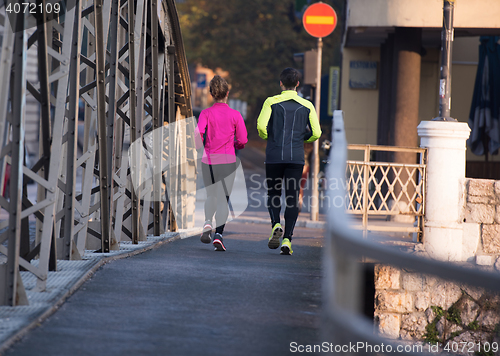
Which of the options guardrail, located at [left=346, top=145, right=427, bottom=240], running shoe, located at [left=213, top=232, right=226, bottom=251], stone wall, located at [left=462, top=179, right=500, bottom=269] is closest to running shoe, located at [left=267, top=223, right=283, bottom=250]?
running shoe, located at [left=213, top=232, right=226, bottom=251]

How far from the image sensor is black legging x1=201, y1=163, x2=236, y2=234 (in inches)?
284

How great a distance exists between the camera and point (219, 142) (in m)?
7.16

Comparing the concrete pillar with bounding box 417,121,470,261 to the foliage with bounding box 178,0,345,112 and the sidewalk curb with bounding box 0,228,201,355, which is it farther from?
the foliage with bounding box 178,0,345,112

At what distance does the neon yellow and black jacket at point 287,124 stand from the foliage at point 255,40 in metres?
27.4

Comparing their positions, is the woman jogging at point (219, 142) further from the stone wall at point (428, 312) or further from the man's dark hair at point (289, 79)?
the stone wall at point (428, 312)

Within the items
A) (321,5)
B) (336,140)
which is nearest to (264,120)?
(336,140)

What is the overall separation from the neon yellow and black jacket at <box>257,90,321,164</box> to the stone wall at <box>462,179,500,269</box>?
2.74m

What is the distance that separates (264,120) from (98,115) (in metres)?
1.67

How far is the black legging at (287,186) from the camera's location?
685 centimetres

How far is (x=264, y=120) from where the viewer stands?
6793mm

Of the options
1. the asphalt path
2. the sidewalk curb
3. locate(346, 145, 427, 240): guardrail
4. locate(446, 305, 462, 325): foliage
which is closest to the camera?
the sidewalk curb

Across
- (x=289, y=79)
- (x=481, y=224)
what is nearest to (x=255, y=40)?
(x=481, y=224)

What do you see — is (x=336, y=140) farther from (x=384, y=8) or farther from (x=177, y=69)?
(x=384, y=8)

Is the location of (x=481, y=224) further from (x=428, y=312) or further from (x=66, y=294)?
(x=66, y=294)
